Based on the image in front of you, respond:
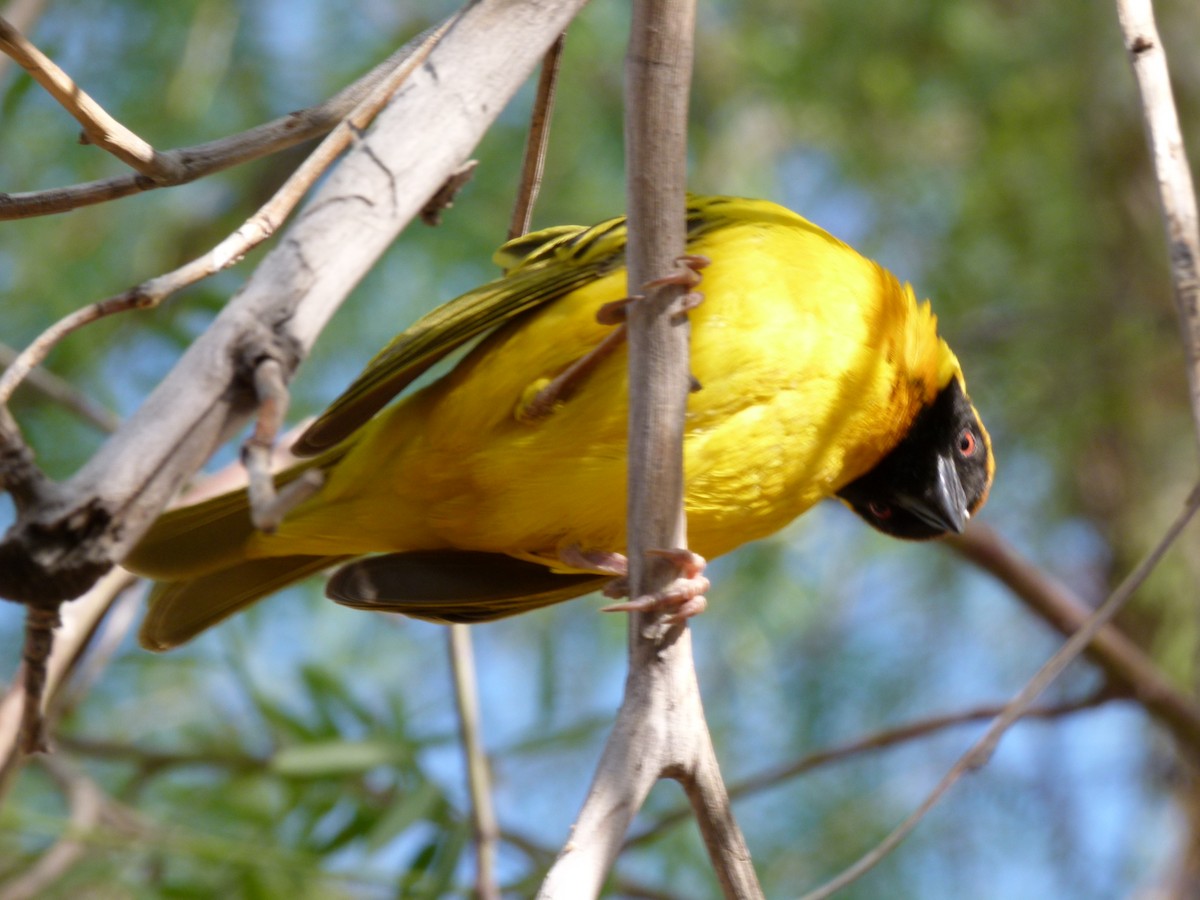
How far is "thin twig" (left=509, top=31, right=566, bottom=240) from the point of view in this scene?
200 centimetres

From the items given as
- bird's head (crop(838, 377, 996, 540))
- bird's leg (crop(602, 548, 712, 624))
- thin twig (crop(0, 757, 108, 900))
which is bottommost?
bird's leg (crop(602, 548, 712, 624))

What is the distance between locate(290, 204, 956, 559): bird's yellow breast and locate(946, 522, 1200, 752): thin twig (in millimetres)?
1091

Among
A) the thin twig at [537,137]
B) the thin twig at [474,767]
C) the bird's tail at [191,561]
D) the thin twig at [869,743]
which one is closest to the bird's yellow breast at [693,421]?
the bird's tail at [191,561]

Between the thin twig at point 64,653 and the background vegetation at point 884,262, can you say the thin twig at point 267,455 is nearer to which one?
the thin twig at point 64,653

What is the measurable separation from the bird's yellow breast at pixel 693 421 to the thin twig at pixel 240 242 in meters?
0.87

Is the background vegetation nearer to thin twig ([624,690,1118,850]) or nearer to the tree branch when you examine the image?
thin twig ([624,690,1118,850])

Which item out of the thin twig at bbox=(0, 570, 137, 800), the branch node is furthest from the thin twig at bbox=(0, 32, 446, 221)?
the thin twig at bbox=(0, 570, 137, 800)

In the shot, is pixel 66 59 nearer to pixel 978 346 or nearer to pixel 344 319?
pixel 344 319

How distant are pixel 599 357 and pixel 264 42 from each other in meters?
3.58

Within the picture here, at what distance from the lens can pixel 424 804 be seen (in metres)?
3.21

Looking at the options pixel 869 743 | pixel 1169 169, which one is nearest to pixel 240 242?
pixel 1169 169

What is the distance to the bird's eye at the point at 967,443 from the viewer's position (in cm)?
306

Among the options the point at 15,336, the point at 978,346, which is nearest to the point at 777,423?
the point at 978,346

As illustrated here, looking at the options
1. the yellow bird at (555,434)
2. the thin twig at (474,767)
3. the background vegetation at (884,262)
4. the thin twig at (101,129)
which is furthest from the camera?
the background vegetation at (884,262)
